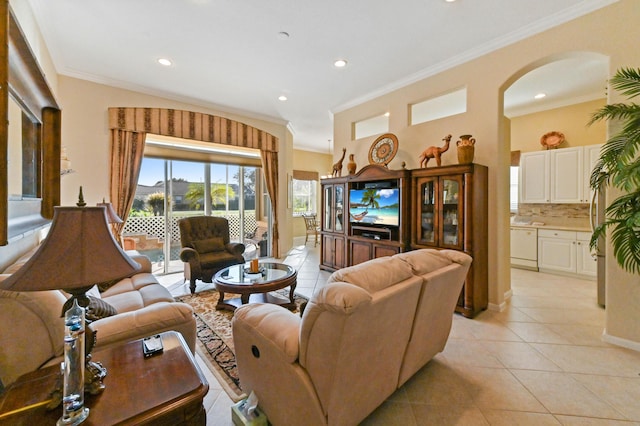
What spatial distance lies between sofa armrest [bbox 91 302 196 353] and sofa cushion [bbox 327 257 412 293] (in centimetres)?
102

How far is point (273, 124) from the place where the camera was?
5.67 m

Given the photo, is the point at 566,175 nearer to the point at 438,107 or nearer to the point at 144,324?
Result: the point at 438,107

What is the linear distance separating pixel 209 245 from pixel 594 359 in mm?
4491

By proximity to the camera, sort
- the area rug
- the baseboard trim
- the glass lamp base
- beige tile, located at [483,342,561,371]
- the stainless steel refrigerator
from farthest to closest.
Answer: the stainless steel refrigerator < the baseboard trim < beige tile, located at [483,342,561,371] < the area rug < the glass lamp base

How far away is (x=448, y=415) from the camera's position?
1.60 metres

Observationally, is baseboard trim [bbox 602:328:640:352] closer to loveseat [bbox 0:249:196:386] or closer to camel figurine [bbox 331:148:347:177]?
loveseat [bbox 0:249:196:386]

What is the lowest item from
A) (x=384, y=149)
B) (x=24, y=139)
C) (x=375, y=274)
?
(x=375, y=274)

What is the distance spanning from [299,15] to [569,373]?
12.5 feet

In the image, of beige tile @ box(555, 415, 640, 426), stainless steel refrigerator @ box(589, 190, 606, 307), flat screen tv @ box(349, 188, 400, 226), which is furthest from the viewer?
flat screen tv @ box(349, 188, 400, 226)

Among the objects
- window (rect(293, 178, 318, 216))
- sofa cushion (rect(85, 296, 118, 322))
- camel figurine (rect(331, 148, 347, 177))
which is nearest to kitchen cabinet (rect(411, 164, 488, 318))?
camel figurine (rect(331, 148, 347, 177))

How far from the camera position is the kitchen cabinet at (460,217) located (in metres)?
2.90

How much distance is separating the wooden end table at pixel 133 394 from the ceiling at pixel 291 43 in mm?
2835

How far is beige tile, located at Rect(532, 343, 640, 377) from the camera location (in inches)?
78.6

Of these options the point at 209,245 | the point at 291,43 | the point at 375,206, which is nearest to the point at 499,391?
the point at 375,206
